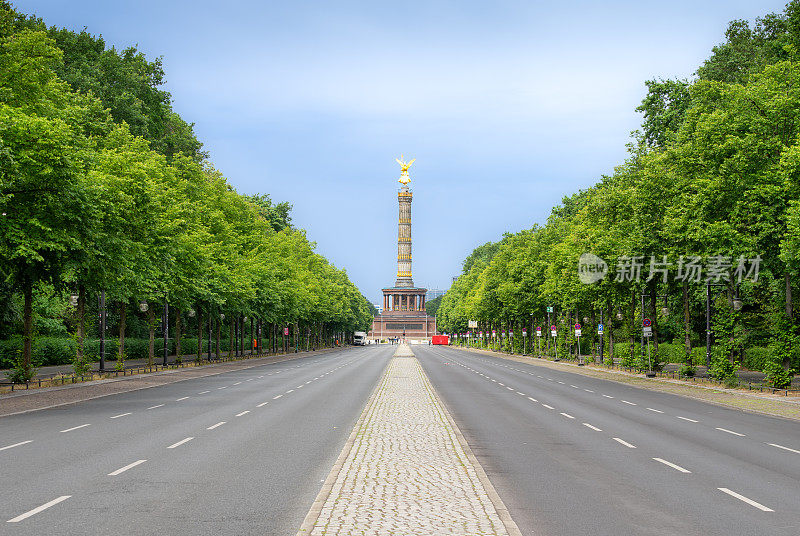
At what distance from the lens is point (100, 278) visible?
30312 mm

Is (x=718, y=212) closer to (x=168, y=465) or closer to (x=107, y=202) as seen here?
(x=107, y=202)

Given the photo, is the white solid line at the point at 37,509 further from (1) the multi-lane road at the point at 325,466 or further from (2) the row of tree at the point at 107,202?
(2) the row of tree at the point at 107,202

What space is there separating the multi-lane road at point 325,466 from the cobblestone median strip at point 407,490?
35 centimetres

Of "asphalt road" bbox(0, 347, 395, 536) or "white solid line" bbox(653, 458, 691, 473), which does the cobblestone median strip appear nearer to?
"asphalt road" bbox(0, 347, 395, 536)

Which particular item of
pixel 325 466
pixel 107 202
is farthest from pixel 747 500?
pixel 107 202

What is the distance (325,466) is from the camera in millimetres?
12602

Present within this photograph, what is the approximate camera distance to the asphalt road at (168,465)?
345 inches

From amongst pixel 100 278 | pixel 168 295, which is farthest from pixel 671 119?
pixel 100 278

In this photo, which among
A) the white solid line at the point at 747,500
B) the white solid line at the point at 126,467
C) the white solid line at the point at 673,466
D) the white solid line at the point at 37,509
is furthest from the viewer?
the white solid line at the point at 673,466

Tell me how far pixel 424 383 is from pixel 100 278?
15.2 metres

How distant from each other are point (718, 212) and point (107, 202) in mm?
26525

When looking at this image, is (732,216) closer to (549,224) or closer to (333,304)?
(549,224)

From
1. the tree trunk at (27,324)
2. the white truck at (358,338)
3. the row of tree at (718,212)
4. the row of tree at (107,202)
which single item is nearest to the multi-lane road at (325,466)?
the row of tree at (107,202)

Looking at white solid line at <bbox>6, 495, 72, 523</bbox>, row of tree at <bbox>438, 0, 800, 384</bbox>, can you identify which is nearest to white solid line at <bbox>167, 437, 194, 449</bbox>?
white solid line at <bbox>6, 495, 72, 523</bbox>
